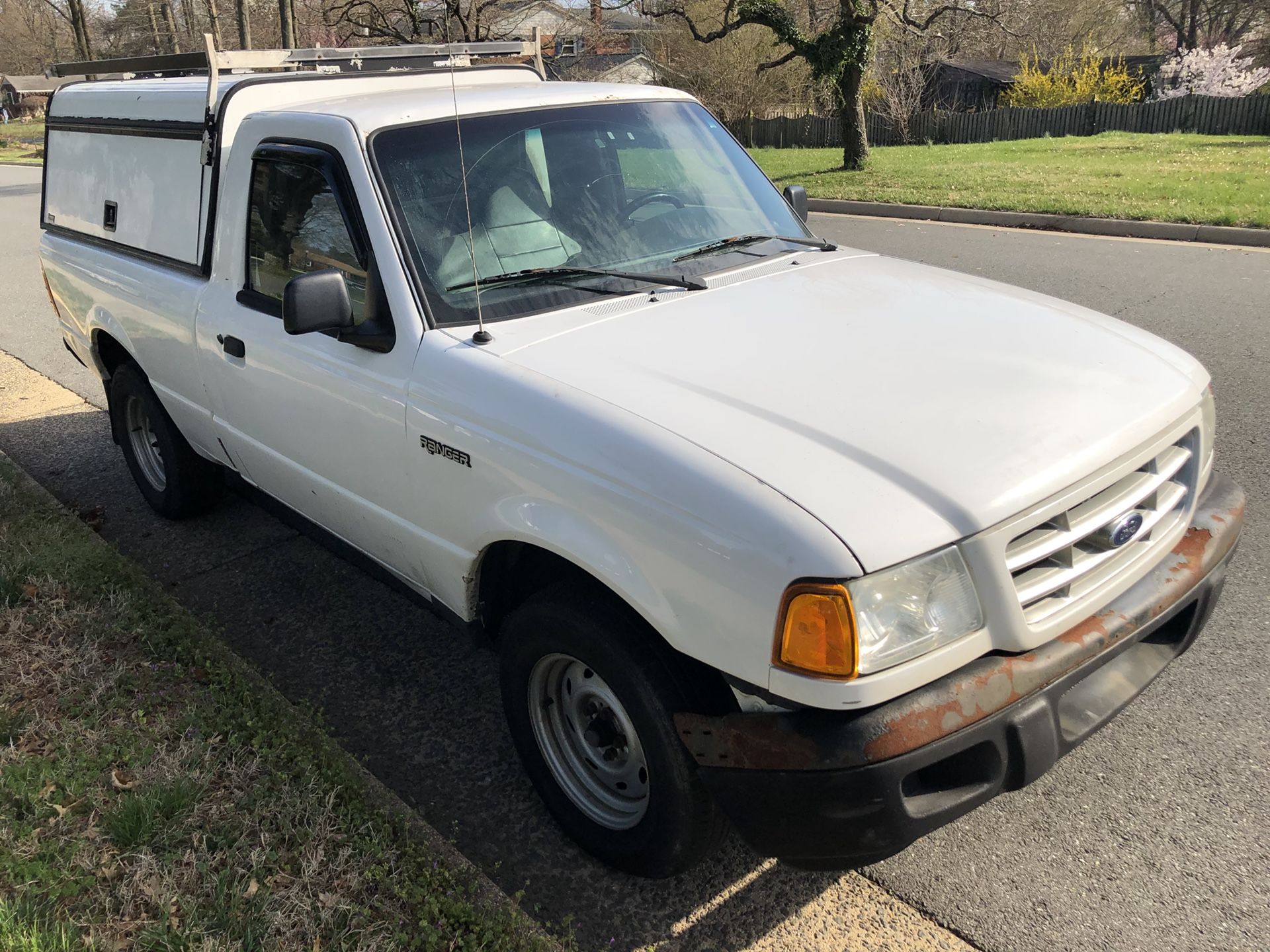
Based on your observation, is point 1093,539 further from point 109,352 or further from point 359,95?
point 109,352

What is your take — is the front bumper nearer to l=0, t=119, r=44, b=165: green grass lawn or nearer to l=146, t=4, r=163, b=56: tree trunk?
l=0, t=119, r=44, b=165: green grass lawn

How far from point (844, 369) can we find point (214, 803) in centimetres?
219

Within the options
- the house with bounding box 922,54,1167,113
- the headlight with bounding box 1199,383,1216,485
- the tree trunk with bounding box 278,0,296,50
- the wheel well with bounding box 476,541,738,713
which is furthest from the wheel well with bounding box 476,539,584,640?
the house with bounding box 922,54,1167,113

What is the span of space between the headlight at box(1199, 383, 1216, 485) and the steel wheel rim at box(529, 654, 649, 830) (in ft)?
5.80

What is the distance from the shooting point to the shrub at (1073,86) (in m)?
30.3

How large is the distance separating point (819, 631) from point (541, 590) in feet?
2.96

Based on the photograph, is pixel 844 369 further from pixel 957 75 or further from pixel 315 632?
pixel 957 75

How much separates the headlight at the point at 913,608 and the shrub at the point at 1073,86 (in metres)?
32.1

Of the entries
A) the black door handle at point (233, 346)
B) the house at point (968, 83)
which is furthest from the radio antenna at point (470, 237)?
the house at point (968, 83)

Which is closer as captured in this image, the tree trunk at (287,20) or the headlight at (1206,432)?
the headlight at (1206,432)

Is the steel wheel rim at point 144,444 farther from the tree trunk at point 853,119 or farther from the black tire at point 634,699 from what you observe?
the tree trunk at point 853,119

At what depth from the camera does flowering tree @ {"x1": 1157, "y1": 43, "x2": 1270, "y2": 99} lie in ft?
110

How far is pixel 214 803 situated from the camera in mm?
2922

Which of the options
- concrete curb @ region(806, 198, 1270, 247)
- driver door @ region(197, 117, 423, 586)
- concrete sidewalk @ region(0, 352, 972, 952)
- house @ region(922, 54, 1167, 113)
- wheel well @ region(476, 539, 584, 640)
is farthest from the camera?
house @ region(922, 54, 1167, 113)
